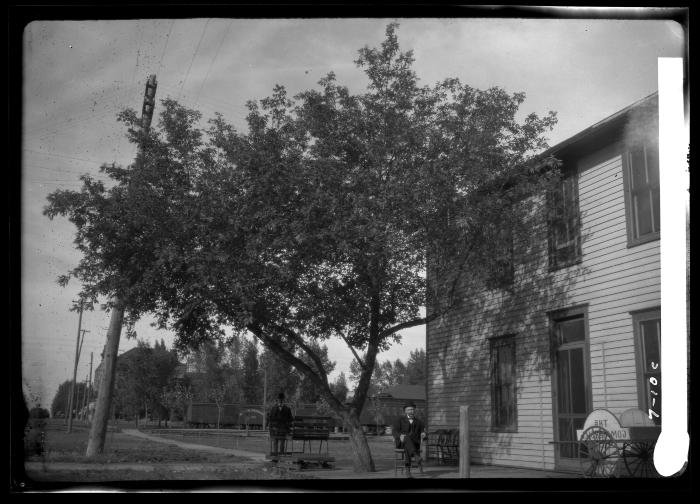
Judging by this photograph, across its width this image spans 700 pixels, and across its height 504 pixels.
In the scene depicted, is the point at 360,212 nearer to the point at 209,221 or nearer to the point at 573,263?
the point at 209,221

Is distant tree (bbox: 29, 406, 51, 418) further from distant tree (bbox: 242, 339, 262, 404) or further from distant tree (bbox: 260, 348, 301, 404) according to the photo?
distant tree (bbox: 260, 348, 301, 404)

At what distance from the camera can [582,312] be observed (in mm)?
12695

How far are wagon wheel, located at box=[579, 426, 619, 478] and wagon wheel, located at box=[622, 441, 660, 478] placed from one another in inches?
6.9

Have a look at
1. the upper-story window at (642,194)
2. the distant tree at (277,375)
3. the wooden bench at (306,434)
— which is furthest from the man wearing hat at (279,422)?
the upper-story window at (642,194)

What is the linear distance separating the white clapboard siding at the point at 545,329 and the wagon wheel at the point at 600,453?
2.84ft

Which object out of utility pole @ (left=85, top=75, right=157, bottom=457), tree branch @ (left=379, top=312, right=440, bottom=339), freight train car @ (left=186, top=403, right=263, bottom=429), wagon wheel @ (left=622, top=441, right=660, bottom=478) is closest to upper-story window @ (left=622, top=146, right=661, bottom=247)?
wagon wheel @ (left=622, top=441, right=660, bottom=478)

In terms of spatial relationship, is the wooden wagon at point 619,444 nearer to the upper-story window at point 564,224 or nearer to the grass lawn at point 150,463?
the upper-story window at point 564,224

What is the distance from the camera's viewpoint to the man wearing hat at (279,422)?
1387 centimetres

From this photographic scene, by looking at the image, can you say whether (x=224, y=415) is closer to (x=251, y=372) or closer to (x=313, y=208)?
(x=251, y=372)

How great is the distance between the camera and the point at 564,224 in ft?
43.5

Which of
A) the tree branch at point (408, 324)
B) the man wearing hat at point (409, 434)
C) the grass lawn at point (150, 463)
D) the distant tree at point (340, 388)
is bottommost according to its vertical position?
the grass lawn at point (150, 463)

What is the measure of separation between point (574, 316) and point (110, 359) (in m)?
8.67

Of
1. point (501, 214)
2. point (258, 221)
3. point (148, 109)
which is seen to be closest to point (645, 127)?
point (501, 214)
